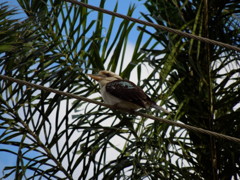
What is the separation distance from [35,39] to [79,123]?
78cm

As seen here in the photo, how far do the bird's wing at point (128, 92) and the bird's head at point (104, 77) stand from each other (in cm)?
14

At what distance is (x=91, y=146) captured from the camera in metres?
3.87

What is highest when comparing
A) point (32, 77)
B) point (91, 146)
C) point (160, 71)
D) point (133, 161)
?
point (32, 77)

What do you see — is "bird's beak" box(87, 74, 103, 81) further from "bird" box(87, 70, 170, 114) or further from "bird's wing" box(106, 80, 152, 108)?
"bird's wing" box(106, 80, 152, 108)

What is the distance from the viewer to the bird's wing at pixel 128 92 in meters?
3.51

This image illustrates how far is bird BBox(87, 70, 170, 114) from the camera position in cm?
352

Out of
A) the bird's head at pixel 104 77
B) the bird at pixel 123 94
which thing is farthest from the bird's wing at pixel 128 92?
the bird's head at pixel 104 77

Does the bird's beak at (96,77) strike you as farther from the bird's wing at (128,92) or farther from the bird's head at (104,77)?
the bird's wing at (128,92)

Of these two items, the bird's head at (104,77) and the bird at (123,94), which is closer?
the bird at (123,94)

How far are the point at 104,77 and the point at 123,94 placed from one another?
409 millimetres

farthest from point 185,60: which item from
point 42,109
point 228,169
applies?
point 42,109

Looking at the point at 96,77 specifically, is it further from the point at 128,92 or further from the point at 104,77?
the point at 128,92

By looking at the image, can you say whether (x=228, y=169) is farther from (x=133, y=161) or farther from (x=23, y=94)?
(x=23, y=94)

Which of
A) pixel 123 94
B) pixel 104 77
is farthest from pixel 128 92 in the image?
pixel 104 77
